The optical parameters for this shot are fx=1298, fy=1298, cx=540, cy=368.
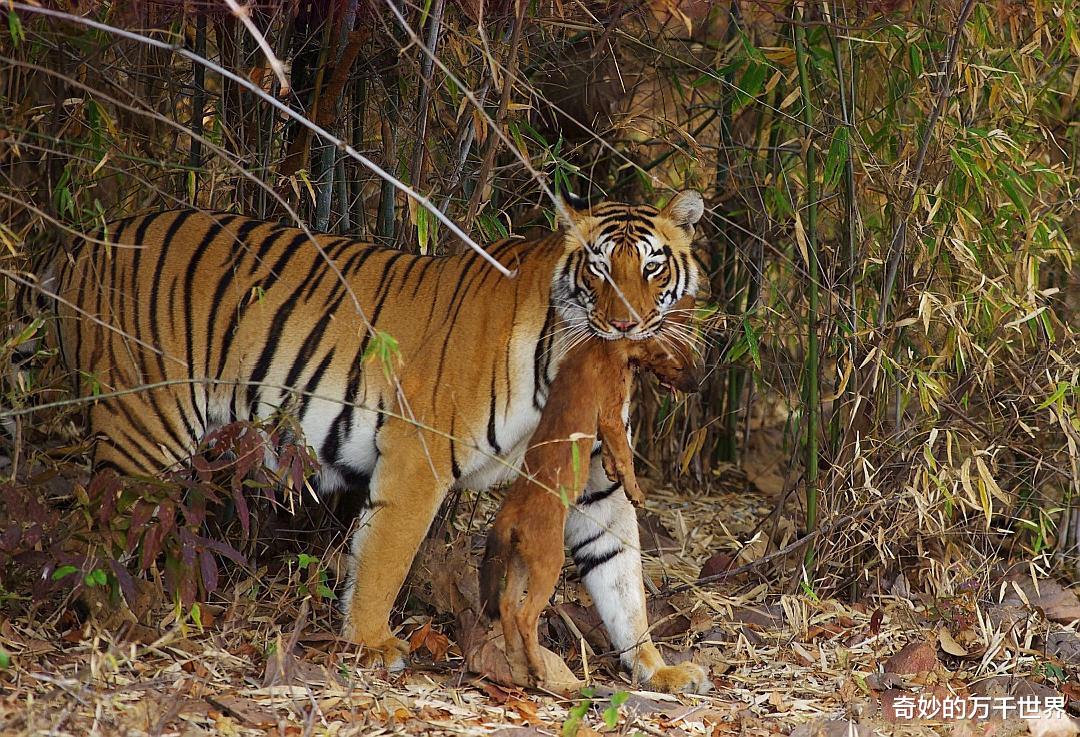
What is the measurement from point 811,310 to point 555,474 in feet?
3.91

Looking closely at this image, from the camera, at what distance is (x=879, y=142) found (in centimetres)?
412

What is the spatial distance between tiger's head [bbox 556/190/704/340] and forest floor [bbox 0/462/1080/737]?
2.88 feet

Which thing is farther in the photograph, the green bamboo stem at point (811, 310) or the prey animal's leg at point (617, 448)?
the green bamboo stem at point (811, 310)

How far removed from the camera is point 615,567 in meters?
3.62

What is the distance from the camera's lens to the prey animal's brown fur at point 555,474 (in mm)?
3146

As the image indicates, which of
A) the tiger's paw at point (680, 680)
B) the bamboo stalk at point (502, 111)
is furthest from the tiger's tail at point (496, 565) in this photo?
the bamboo stalk at point (502, 111)

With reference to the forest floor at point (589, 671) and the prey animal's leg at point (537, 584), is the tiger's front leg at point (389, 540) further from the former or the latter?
the prey animal's leg at point (537, 584)

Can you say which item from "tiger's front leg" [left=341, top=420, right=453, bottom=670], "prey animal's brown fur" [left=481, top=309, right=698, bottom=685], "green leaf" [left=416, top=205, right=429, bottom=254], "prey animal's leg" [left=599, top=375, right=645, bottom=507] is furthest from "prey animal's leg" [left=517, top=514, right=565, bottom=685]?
"green leaf" [left=416, top=205, right=429, bottom=254]

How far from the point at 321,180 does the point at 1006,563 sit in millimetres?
2715

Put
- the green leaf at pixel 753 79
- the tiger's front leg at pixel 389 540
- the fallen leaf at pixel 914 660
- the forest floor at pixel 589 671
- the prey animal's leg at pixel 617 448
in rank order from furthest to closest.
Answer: the green leaf at pixel 753 79 → the fallen leaf at pixel 914 660 → the tiger's front leg at pixel 389 540 → the prey animal's leg at pixel 617 448 → the forest floor at pixel 589 671

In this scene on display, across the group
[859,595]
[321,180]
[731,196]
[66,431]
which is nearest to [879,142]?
[731,196]

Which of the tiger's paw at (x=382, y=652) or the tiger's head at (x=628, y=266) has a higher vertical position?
the tiger's head at (x=628, y=266)

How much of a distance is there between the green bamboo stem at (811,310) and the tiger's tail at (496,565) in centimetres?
130

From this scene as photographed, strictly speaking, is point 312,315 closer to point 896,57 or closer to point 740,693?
point 740,693
